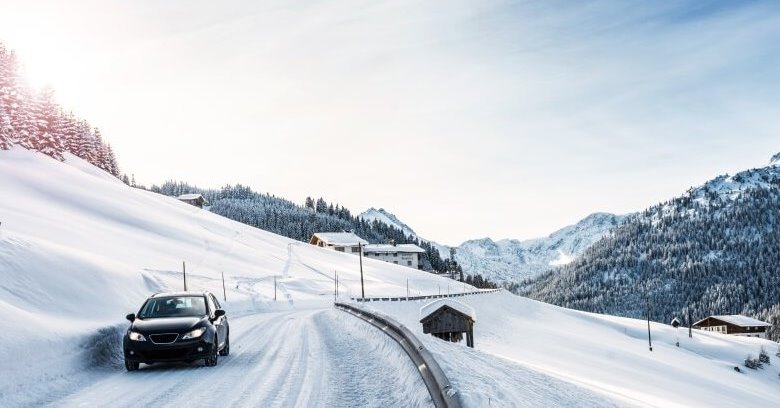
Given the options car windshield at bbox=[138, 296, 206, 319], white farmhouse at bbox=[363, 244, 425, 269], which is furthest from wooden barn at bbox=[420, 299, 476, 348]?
white farmhouse at bbox=[363, 244, 425, 269]

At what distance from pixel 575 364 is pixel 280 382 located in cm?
3575

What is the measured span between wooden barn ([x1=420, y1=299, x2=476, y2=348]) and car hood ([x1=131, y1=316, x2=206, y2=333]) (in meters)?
27.8

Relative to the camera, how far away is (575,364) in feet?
139

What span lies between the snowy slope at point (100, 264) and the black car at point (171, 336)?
1.51 m

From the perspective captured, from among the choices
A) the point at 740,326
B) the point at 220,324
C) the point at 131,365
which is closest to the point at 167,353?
the point at 131,365

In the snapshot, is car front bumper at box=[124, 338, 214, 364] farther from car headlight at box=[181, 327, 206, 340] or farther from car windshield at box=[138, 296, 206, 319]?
car windshield at box=[138, 296, 206, 319]

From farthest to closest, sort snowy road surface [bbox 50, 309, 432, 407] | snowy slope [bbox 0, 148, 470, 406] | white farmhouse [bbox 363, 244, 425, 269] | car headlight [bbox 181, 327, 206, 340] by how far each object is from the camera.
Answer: white farmhouse [bbox 363, 244, 425, 269], snowy slope [bbox 0, 148, 470, 406], car headlight [bbox 181, 327, 206, 340], snowy road surface [bbox 50, 309, 432, 407]

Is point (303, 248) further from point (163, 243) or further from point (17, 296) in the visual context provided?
point (17, 296)

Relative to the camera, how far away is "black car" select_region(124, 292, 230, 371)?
42.5 ft

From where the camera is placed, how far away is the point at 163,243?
268ft

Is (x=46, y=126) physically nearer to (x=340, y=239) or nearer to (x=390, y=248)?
(x=340, y=239)

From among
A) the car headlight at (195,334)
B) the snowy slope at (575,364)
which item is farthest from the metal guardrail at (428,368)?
the car headlight at (195,334)

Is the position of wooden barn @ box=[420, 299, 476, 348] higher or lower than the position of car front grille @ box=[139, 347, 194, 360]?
lower

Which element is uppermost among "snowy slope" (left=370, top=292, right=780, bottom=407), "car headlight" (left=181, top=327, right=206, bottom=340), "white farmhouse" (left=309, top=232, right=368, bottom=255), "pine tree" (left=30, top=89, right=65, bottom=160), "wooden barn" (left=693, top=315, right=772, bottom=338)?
"pine tree" (left=30, top=89, right=65, bottom=160)
